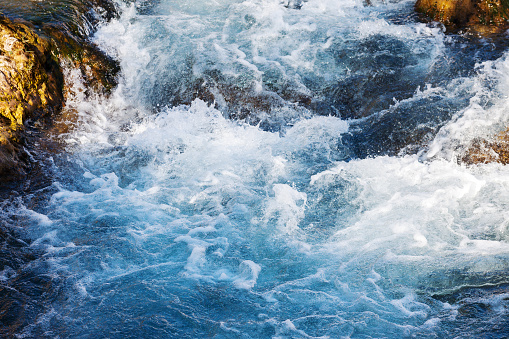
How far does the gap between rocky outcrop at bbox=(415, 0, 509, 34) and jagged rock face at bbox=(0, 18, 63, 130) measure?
7.00 meters

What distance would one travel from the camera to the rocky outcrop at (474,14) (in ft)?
24.4

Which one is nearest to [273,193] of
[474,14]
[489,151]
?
[489,151]

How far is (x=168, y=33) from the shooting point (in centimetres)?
820

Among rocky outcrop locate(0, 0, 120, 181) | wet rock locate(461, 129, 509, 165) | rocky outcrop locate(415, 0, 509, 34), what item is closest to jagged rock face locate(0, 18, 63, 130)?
rocky outcrop locate(0, 0, 120, 181)

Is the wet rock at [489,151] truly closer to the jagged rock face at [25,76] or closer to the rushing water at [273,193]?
the rushing water at [273,193]

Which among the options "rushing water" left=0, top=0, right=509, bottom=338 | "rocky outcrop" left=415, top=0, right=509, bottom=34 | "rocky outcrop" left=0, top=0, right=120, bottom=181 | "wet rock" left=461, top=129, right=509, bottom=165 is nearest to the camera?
"rushing water" left=0, top=0, right=509, bottom=338

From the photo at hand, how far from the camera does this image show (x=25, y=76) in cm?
615

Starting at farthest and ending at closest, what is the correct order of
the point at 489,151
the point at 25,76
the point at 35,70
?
the point at 35,70
the point at 25,76
the point at 489,151

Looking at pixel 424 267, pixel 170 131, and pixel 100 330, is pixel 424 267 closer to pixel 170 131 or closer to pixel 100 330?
pixel 100 330

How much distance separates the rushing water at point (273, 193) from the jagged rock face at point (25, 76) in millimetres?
351

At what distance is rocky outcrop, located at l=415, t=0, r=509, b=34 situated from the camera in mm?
7445

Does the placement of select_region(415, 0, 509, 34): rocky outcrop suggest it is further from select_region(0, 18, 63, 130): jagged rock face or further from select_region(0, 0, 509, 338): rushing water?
select_region(0, 18, 63, 130): jagged rock face

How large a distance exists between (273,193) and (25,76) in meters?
4.10

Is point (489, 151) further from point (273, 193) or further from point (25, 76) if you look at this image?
point (25, 76)
